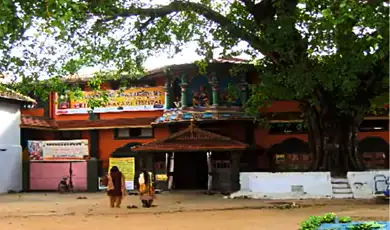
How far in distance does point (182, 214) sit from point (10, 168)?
15.3 m

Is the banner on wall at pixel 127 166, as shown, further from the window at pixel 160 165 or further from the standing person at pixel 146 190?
the standing person at pixel 146 190

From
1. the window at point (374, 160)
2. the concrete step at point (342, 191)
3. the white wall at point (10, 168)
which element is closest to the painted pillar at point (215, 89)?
the window at point (374, 160)

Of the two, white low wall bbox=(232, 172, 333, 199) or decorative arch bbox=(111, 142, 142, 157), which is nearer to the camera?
white low wall bbox=(232, 172, 333, 199)

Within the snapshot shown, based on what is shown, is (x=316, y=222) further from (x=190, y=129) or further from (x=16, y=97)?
(x=16, y=97)

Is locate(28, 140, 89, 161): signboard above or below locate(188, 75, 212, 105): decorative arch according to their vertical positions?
below

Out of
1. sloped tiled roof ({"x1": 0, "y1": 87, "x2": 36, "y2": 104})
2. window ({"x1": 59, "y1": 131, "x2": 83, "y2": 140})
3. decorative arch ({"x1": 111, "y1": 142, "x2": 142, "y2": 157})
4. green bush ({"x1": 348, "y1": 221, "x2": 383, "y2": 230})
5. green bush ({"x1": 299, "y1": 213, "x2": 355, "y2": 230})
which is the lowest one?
green bush ({"x1": 299, "y1": 213, "x2": 355, "y2": 230})

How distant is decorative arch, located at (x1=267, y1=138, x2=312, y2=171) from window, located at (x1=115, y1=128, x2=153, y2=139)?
6.12 meters

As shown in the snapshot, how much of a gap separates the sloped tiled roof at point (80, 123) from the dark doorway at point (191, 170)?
244 centimetres

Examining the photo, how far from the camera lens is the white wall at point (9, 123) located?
28000 millimetres

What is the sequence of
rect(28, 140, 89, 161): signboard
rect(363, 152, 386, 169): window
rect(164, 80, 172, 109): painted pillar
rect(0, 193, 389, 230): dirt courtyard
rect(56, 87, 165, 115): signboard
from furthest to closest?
1. rect(56, 87, 165, 115): signboard
2. rect(28, 140, 89, 161): signboard
3. rect(164, 80, 172, 109): painted pillar
4. rect(363, 152, 386, 169): window
5. rect(0, 193, 389, 230): dirt courtyard

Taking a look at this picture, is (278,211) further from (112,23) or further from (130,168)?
(130,168)

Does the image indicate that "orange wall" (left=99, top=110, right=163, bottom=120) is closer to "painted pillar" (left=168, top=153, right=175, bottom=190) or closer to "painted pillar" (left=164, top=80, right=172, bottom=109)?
"painted pillar" (left=164, top=80, right=172, bottom=109)

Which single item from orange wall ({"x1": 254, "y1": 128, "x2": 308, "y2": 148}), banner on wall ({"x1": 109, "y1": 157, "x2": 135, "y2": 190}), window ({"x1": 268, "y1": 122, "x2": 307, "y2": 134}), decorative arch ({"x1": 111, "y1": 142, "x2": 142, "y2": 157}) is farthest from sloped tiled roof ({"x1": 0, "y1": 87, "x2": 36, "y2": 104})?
window ({"x1": 268, "y1": 122, "x2": 307, "y2": 134})

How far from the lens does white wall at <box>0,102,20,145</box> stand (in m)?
28.0
